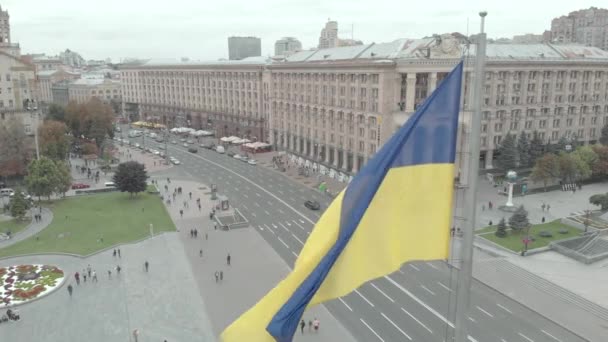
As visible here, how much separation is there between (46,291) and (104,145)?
59.0 metres

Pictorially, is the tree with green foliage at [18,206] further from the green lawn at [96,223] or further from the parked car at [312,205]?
the parked car at [312,205]

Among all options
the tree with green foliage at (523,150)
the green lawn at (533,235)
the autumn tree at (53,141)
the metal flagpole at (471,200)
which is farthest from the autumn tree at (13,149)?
the tree with green foliage at (523,150)

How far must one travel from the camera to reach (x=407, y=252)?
1088 centimetres

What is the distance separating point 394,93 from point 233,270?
113ft

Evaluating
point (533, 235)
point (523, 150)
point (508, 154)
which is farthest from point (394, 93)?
point (533, 235)

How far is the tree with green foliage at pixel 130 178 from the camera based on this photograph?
56469 millimetres

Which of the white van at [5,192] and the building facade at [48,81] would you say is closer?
the white van at [5,192]

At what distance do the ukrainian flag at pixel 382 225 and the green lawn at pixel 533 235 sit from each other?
34744mm

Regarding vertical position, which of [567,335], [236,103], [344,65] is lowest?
[567,335]

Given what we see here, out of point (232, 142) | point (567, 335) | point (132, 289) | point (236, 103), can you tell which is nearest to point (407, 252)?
point (567, 335)

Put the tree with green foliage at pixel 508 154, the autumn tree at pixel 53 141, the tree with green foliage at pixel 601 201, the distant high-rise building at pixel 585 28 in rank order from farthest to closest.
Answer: the distant high-rise building at pixel 585 28 → the tree with green foliage at pixel 508 154 → the autumn tree at pixel 53 141 → the tree with green foliage at pixel 601 201

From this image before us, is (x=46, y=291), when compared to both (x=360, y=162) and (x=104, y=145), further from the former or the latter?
(x=104, y=145)

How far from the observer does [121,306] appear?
32.1m

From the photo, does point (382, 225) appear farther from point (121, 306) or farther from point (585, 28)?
point (585, 28)
